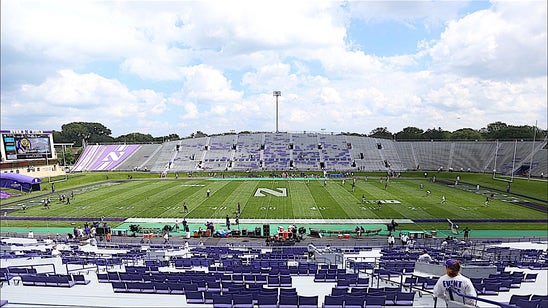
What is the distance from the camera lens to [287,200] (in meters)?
39.1

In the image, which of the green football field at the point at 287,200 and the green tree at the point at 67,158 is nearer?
the green football field at the point at 287,200

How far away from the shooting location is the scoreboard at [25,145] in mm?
51938

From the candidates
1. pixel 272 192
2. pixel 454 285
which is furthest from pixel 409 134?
pixel 454 285

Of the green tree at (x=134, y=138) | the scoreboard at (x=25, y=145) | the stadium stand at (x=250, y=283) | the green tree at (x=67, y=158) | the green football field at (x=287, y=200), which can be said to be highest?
the green tree at (x=134, y=138)

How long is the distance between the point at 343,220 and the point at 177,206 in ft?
62.0

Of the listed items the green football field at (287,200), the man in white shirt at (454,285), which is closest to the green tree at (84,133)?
the green football field at (287,200)

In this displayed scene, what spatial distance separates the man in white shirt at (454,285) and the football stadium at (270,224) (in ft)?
0.52

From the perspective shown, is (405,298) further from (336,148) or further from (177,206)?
(336,148)

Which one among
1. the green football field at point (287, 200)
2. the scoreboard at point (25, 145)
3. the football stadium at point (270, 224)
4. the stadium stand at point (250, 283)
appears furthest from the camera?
the scoreboard at point (25, 145)

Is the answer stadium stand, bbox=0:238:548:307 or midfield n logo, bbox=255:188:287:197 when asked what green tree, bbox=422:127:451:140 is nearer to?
midfield n logo, bbox=255:188:287:197

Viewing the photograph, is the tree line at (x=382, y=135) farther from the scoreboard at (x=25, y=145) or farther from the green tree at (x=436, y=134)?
the scoreboard at (x=25, y=145)

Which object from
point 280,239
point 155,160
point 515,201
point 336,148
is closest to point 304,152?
point 336,148

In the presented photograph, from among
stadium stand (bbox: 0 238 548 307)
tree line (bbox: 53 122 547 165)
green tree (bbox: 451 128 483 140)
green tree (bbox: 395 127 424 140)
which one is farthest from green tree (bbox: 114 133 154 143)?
stadium stand (bbox: 0 238 548 307)

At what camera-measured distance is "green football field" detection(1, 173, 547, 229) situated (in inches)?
1275
